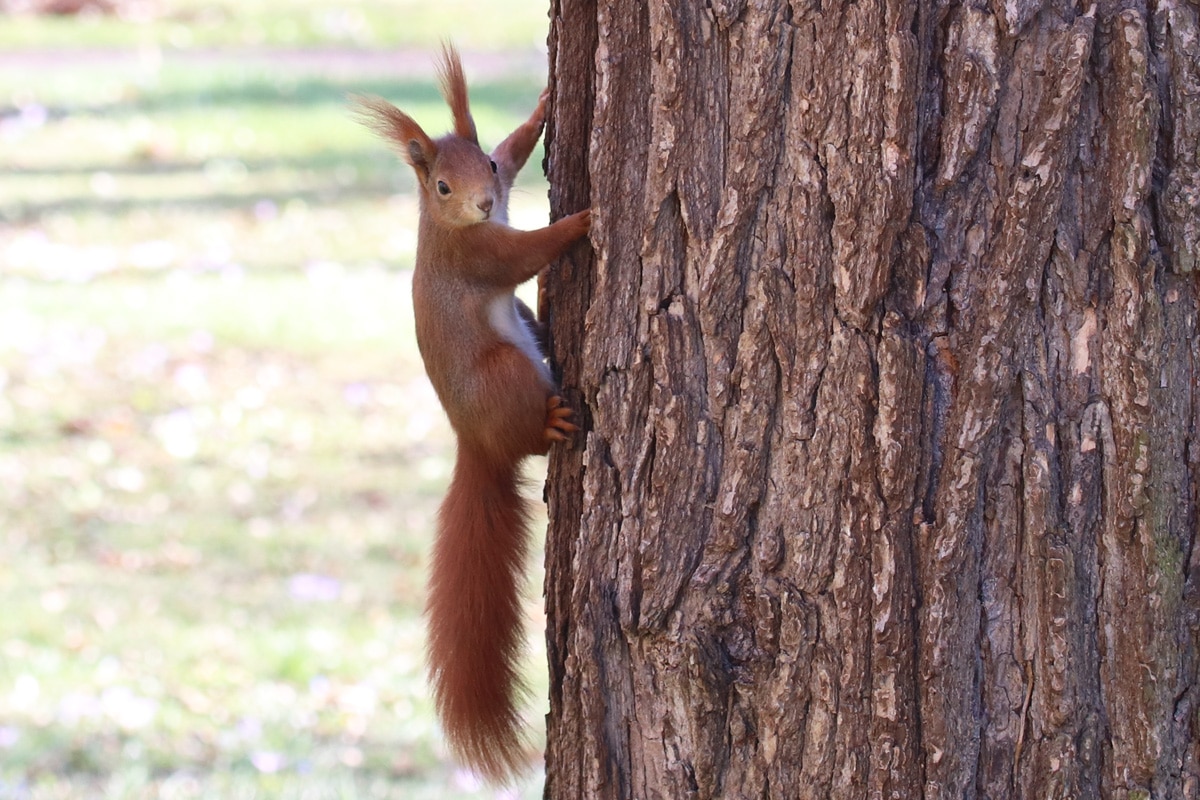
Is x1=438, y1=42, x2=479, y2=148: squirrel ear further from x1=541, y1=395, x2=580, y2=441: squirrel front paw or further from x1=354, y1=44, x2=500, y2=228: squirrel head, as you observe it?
x1=541, y1=395, x2=580, y2=441: squirrel front paw

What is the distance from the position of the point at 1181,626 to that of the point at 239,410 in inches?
205

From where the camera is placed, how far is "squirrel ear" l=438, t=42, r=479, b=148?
98.3 inches

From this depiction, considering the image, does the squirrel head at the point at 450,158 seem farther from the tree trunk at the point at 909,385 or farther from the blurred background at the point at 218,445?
the tree trunk at the point at 909,385

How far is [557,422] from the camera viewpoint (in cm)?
225

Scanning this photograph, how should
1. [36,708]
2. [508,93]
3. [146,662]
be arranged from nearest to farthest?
[36,708] → [146,662] → [508,93]

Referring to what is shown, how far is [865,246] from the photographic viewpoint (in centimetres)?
184

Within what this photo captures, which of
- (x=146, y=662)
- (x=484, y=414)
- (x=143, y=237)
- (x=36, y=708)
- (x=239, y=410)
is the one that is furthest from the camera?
(x=143, y=237)

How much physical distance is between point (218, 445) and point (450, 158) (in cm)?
383

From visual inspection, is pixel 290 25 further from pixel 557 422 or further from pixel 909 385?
pixel 909 385

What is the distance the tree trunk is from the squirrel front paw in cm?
20

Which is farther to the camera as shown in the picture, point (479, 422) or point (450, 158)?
point (450, 158)

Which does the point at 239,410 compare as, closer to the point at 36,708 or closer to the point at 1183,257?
the point at 36,708

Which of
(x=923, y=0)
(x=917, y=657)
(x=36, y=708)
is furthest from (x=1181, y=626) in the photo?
(x=36, y=708)

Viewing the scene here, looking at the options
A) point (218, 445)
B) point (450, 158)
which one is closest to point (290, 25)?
point (218, 445)
